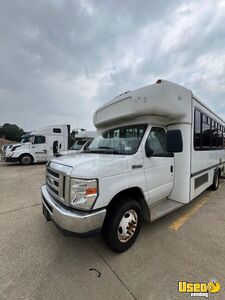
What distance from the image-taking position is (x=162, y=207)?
3.20 meters

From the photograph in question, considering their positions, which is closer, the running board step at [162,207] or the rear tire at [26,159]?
the running board step at [162,207]

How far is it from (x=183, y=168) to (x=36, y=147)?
1185 cm

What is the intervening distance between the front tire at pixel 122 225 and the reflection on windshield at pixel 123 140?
0.89 metres

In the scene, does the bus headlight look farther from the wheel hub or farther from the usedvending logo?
the usedvending logo

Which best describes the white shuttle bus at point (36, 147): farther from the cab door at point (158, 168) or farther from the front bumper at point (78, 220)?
the front bumper at point (78, 220)

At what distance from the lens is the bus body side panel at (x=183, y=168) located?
3.35 meters

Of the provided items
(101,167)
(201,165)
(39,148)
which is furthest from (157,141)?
(39,148)

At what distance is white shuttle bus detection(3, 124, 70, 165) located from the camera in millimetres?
11912

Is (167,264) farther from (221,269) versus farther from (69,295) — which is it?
(69,295)

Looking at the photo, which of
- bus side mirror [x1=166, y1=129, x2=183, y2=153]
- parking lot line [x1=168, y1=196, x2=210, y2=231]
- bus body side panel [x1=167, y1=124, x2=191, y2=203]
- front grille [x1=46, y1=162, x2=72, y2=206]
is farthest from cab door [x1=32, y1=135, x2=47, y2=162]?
bus side mirror [x1=166, y1=129, x2=183, y2=153]

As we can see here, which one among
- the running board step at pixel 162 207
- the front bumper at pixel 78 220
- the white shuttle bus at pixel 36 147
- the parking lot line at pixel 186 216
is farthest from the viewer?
the white shuttle bus at pixel 36 147

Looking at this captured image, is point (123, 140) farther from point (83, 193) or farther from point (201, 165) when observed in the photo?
point (201, 165)

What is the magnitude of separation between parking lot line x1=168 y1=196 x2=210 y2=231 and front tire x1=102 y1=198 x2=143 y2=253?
41.5 inches

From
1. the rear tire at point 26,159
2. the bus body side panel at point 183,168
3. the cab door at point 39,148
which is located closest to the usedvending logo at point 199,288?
the bus body side panel at point 183,168
